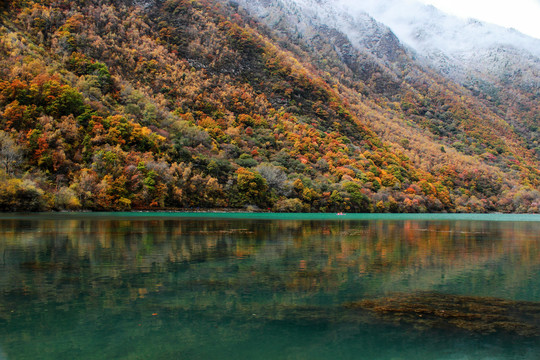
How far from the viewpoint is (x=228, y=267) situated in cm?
2219

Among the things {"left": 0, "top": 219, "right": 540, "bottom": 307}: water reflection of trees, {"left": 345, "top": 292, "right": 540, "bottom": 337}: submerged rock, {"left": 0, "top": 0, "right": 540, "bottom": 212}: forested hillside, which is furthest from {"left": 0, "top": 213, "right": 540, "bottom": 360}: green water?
{"left": 0, "top": 0, "right": 540, "bottom": 212}: forested hillside

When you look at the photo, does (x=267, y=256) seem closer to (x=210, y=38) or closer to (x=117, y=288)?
(x=117, y=288)

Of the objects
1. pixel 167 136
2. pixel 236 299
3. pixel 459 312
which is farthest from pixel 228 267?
pixel 167 136

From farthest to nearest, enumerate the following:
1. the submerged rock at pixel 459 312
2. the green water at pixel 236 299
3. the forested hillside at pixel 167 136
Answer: the forested hillside at pixel 167 136 < the submerged rock at pixel 459 312 < the green water at pixel 236 299

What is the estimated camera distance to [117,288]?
660 inches

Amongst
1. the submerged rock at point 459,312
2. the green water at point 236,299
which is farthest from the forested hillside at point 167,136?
the submerged rock at point 459,312

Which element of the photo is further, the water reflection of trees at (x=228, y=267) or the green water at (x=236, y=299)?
the water reflection of trees at (x=228, y=267)

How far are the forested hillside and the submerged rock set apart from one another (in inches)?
2764

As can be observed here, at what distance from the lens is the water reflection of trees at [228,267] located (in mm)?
16453

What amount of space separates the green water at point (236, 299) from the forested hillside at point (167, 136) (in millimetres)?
57951

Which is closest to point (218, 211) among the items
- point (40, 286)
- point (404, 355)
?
point (40, 286)

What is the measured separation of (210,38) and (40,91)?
11018 cm

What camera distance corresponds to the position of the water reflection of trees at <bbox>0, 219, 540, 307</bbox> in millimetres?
16453

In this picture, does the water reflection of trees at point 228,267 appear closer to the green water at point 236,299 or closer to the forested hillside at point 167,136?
the green water at point 236,299
